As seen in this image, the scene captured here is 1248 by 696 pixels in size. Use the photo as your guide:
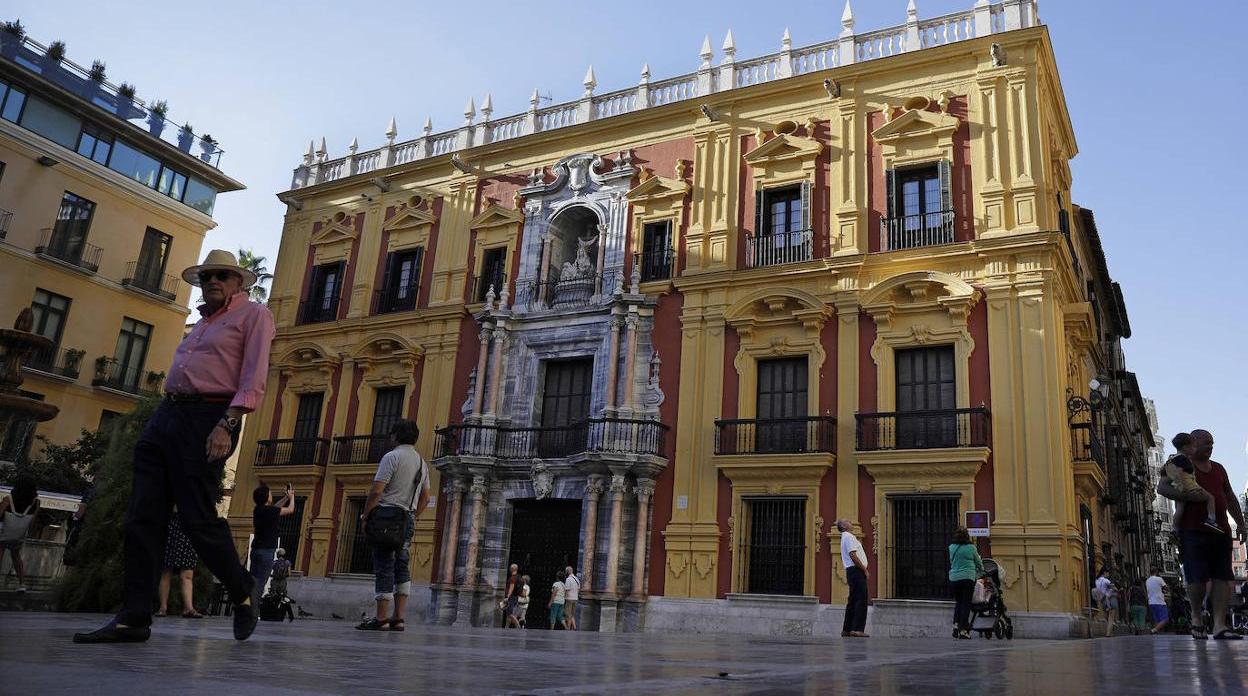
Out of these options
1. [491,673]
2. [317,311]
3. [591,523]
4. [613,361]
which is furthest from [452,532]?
[491,673]

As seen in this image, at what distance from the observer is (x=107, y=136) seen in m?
26.6

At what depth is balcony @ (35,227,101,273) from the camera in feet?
80.6

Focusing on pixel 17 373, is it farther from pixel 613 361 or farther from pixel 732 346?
pixel 732 346

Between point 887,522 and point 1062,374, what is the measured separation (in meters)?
4.15

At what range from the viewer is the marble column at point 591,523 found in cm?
1747

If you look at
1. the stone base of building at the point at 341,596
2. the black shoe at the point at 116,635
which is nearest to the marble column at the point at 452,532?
the stone base of building at the point at 341,596

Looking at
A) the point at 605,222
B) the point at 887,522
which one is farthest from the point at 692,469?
the point at 605,222

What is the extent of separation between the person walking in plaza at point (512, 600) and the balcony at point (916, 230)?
30.4 feet

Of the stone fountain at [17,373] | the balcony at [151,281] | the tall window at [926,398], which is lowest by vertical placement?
the stone fountain at [17,373]

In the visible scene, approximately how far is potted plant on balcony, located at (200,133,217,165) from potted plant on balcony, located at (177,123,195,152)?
1.30 ft

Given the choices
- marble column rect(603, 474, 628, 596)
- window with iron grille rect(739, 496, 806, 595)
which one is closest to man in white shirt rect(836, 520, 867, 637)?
window with iron grille rect(739, 496, 806, 595)

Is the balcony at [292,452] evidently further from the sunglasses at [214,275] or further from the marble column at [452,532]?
the sunglasses at [214,275]

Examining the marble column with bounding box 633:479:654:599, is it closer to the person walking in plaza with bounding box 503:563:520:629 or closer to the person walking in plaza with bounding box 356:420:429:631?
the person walking in plaza with bounding box 503:563:520:629

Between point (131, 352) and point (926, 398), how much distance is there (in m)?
22.3
